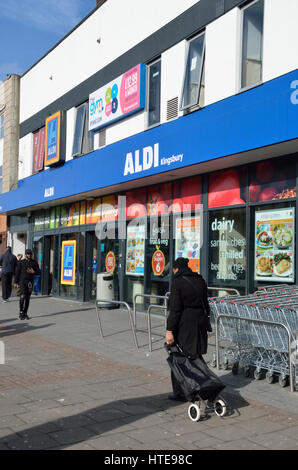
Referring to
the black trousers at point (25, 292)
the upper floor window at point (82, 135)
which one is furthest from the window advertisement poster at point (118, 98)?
the black trousers at point (25, 292)

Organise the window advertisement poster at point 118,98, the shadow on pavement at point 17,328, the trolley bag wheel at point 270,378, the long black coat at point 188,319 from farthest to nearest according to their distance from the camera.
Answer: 1. the window advertisement poster at point 118,98
2. the shadow on pavement at point 17,328
3. the trolley bag wheel at point 270,378
4. the long black coat at point 188,319

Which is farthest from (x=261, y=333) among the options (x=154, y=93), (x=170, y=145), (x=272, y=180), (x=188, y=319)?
(x=154, y=93)

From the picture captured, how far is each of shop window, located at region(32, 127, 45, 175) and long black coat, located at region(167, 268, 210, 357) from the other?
1501 cm

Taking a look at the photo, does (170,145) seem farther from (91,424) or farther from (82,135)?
(91,424)

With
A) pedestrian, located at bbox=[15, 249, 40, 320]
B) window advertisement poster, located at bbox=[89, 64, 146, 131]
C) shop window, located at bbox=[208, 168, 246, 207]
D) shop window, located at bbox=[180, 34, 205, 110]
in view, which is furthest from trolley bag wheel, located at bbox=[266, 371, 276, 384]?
window advertisement poster, located at bbox=[89, 64, 146, 131]

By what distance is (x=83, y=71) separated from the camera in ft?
54.0

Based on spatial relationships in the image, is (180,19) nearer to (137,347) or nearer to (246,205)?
(246,205)

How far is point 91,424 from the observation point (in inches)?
188

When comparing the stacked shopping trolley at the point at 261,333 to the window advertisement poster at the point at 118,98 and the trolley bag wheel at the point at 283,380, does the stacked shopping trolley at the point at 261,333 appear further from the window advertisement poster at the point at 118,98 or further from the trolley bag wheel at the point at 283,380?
the window advertisement poster at the point at 118,98

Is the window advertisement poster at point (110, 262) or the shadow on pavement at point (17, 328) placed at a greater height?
the window advertisement poster at point (110, 262)

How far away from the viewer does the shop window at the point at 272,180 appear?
962 cm

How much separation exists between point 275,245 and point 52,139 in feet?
34.9

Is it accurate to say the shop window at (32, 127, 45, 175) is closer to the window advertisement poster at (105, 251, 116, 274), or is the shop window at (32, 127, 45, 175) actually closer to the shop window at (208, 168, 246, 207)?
the window advertisement poster at (105, 251, 116, 274)

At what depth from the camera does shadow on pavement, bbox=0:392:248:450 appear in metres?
4.29
